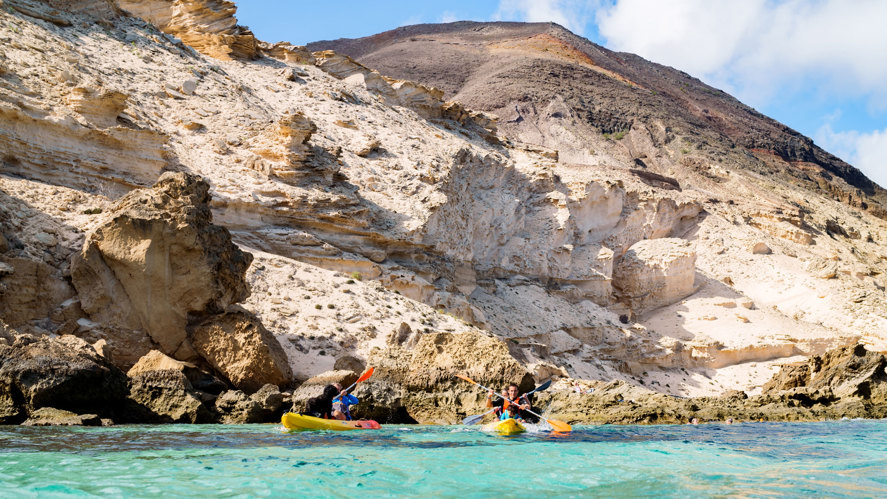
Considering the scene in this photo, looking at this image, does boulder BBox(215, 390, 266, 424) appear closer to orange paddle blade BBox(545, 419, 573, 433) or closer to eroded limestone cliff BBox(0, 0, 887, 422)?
eroded limestone cliff BBox(0, 0, 887, 422)

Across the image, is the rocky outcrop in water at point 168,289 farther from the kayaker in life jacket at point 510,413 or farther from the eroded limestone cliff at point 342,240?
the kayaker in life jacket at point 510,413

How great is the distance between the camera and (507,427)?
45.2 feet

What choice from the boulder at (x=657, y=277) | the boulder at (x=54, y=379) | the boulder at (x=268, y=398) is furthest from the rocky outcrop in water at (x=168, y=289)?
the boulder at (x=657, y=277)

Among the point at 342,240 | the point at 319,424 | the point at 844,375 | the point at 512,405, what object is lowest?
the point at 319,424

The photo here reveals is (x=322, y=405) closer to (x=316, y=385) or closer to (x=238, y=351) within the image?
(x=316, y=385)

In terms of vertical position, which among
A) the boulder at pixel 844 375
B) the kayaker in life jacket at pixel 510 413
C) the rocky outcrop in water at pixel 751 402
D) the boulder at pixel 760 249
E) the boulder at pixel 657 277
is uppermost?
the boulder at pixel 760 249

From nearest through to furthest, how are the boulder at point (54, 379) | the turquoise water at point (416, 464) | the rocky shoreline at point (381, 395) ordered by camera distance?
the turquoise water at point (416, 464) < the boulder at point (54, 379) < the rocky shoreline at point (381, 395)

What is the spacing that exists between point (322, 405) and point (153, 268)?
16.7 ft

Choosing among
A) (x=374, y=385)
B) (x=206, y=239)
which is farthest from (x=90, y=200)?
(x=374, y=385)

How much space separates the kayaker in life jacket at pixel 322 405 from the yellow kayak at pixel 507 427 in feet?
10.5

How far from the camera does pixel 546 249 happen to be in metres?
33.8

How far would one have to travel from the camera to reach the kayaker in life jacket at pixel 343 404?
14184mm

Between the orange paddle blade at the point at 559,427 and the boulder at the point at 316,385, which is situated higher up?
the boulder at the point at 316,385

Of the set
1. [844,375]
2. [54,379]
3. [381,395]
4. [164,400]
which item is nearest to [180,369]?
[164,400]
